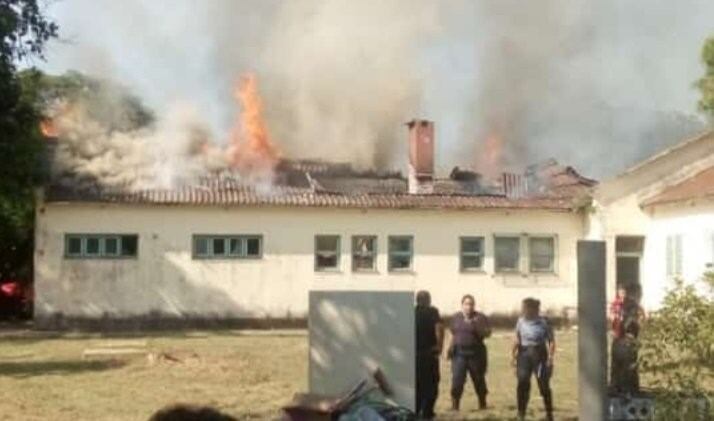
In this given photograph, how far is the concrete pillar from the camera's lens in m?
8.66

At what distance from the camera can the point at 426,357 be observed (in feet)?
48.6

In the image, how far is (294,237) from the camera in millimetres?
36312

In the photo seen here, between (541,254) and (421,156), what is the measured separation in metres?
5.54

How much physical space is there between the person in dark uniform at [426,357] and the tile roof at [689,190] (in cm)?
1912

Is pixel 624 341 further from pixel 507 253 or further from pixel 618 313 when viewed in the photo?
pixel 507 253

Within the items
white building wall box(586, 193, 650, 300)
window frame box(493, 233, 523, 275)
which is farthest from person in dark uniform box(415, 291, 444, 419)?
window frame box(493, 233, 523, 275)

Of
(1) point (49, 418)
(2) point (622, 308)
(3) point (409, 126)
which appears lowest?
(1) point (49, 418)

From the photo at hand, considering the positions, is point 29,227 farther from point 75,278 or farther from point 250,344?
point 250,344

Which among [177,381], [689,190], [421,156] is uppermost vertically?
[421,156]

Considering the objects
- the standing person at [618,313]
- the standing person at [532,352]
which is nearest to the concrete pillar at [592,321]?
the standing person at [532,352]

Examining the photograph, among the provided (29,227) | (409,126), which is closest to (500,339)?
(409,126)

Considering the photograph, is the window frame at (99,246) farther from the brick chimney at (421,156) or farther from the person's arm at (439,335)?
the person's arm at (439,335)

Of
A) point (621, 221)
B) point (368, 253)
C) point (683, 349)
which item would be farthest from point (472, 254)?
point (683, 349)

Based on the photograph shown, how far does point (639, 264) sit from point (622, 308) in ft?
72.2
